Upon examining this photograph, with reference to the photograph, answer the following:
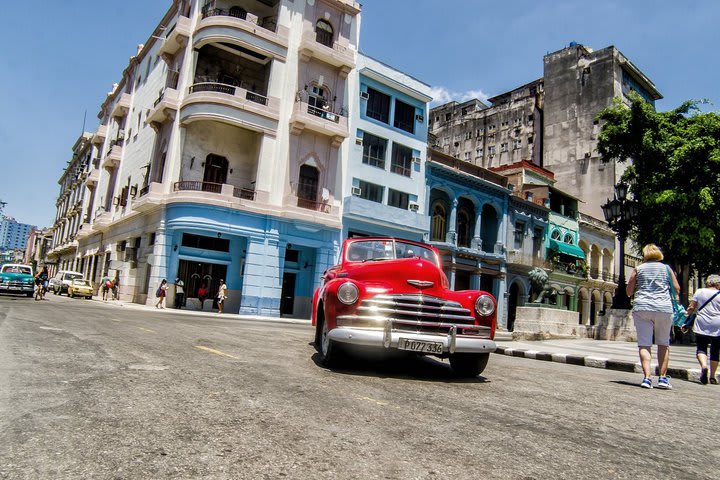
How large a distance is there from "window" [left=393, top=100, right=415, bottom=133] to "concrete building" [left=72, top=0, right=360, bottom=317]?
399 cm

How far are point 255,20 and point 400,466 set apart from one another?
24274 millimetres

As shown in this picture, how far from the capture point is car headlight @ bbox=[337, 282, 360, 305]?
5078mm

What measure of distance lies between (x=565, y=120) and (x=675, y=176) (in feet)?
86.1

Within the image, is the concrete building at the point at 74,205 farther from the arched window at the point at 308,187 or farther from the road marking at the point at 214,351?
the road marking at the point at 214,351

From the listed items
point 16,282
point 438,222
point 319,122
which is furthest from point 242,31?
point 438,222

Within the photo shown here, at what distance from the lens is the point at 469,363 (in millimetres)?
5598

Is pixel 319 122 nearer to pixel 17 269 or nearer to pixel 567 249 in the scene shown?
pixel 17 269

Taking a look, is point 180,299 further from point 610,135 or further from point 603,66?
point 603,66

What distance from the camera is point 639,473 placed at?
2334mm

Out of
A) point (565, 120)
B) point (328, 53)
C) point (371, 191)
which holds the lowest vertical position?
point (371, 191)

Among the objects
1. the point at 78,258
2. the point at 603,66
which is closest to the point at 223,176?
the point at 78,258

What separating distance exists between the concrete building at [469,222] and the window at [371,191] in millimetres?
3726

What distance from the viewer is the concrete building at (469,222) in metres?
29.2

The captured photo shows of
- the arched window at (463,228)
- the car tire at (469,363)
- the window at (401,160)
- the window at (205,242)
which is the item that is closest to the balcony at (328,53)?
the window at (401,160)
